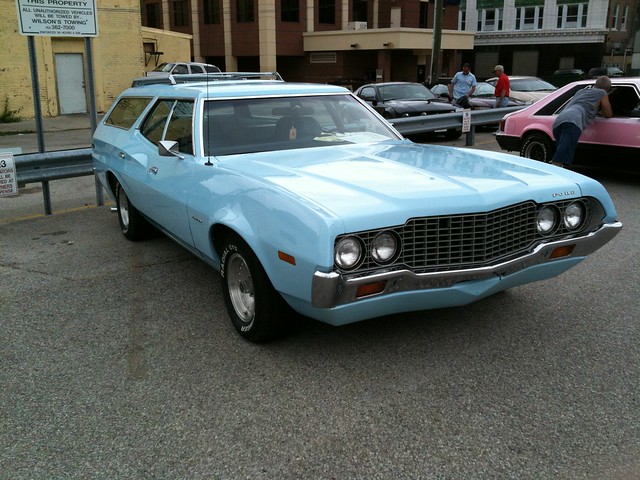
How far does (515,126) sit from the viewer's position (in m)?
10.4

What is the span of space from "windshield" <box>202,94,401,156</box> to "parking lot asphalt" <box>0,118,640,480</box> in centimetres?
122

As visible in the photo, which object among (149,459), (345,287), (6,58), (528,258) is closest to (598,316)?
(528,258)

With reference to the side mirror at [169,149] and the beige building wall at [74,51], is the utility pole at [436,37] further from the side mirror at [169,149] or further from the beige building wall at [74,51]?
the side mirror at [169,149]

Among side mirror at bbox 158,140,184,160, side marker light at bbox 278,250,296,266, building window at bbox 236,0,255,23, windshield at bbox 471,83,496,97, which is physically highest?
building window at bbox 236,0,255,23

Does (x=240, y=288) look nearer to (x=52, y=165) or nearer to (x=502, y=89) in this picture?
(x=52, y=165)

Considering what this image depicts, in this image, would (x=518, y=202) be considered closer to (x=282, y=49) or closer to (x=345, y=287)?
(x=345, y=287)

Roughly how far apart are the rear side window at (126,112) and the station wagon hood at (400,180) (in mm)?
2120

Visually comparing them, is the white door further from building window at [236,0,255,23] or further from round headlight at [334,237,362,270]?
round headlight at [334,237,362,270]

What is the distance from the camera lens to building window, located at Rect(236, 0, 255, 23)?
130ft

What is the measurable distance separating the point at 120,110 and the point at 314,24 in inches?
1426

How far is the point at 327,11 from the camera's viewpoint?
135 feet

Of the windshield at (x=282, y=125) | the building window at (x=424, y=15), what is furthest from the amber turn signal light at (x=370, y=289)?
the building window at (x=424, y=15)

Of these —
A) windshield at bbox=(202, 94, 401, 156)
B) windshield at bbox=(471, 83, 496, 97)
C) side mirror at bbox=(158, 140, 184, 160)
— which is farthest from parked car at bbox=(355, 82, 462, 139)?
side mirror at bbox=(158, 140, 184, 160)

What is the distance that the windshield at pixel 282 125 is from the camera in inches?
189
